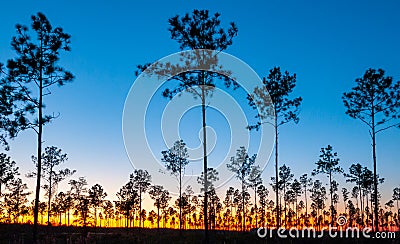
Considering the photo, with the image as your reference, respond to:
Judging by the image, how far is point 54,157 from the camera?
44438 millimetres

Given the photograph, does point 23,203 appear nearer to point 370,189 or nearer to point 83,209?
point 83,209

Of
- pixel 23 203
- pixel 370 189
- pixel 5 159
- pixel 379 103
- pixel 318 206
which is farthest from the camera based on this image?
pixel 318 206

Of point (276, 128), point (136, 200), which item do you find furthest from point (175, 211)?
point (276, 128)

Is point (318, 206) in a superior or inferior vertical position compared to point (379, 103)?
inferior

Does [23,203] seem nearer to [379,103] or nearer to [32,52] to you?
[32,52]

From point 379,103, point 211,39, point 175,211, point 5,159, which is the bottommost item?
point 175,211

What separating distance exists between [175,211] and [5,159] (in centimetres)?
4761

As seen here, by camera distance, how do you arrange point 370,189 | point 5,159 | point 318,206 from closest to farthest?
point 5,159
point 370,189
point 318,206

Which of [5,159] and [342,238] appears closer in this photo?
[342,238]

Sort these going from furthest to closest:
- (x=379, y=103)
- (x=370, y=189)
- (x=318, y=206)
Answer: (x=318, y=206)
(x=370, y=189)
(x=379, y=103)

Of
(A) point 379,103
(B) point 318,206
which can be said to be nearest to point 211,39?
(A) point 379,103

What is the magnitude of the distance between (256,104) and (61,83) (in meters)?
13.2

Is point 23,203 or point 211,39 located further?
point 23,203

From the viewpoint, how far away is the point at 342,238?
80.6ft
